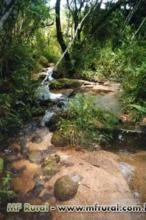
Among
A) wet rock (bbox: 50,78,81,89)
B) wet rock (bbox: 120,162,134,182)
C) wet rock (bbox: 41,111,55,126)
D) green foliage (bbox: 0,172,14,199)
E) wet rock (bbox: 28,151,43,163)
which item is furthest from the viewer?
wet rock (bbox: 50,78,81,89)

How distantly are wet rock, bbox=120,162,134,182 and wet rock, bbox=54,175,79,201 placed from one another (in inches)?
31.1

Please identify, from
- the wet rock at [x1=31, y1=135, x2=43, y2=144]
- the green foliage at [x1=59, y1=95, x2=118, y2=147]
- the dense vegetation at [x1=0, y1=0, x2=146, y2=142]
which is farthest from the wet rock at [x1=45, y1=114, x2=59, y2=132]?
the dense vegetation at [x1=0, y1=0, x2=146, y2=142]

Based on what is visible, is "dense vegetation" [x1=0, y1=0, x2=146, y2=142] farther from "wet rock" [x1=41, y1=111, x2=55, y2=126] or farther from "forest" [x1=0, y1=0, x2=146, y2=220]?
"wet rock" [x1=41, y1=111, x2=55, y2=126]

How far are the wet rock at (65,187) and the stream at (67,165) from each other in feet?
0.25

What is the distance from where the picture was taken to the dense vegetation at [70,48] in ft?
24.1

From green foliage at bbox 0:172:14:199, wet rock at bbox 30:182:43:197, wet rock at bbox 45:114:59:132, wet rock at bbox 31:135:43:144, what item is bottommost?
wet rock at bbox 30:182:43:197

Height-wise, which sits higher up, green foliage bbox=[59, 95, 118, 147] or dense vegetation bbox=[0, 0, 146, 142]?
dense vegetation bbox=[0, 0, 146, 142]

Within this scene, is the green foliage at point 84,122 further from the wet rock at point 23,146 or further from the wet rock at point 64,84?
the wet rock at point 64,84

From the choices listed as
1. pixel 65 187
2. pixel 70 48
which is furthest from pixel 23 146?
pixel 70 48

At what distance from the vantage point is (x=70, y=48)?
13148 millimetres

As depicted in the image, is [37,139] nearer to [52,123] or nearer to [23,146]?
A: [23,146]

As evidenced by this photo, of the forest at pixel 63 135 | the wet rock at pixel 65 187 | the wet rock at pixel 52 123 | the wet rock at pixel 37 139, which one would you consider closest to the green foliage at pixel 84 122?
the forest at pixel 63 135

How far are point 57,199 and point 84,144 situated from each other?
5.18 ft

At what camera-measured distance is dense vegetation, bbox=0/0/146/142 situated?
7.36 metres
